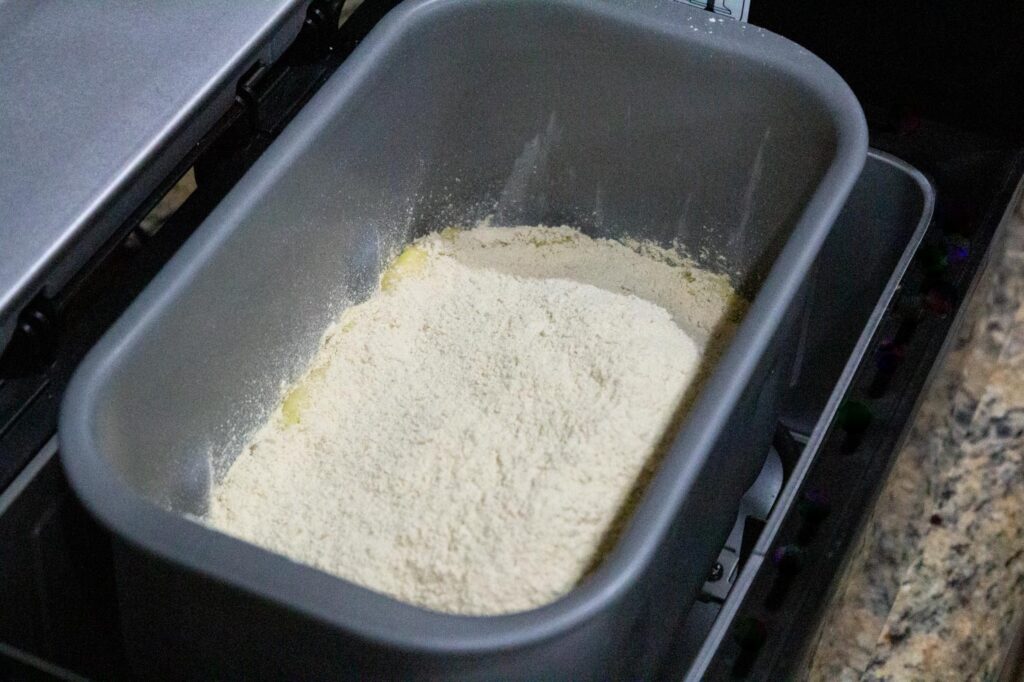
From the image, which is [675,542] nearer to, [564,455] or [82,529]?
[564,455]

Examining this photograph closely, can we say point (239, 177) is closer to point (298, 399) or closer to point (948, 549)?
point (298, 399)

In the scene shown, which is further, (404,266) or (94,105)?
(404,266)

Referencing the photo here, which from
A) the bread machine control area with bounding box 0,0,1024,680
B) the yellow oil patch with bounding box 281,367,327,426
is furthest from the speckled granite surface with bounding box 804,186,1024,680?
the yellow oil patch with bounding box 281,367,327,426

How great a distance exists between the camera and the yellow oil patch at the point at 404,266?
0.92 m

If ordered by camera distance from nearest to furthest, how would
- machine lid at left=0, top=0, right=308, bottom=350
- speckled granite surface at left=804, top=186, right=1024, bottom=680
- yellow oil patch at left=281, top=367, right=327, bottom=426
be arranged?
speckled granite surface at left=804, top=186, right=1024, bottom=680
machine lid at left=0, top=0, right=308, bottom=350
yellow oil patch at left=281, top=367, right=327, bottom=426

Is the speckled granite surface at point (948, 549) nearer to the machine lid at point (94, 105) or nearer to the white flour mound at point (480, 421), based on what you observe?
the white flour mound at point (480, 421)

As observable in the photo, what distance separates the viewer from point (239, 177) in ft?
2.86

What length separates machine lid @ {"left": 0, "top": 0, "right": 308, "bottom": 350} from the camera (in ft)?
2.30

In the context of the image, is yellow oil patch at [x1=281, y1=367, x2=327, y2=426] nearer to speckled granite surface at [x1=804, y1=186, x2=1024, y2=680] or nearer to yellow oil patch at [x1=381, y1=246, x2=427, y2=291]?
yellow oil patch at [x1=381, y1=246, x2=427, y2=291]

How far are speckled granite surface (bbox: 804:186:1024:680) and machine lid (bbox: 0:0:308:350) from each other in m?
0.41

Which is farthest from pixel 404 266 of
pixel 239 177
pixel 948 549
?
pixel 948 549

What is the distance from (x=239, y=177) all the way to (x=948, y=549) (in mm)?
488

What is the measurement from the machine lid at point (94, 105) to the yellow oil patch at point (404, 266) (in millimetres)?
161

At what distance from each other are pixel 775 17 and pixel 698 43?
97mm
